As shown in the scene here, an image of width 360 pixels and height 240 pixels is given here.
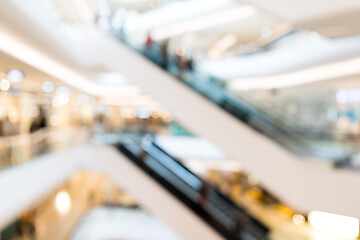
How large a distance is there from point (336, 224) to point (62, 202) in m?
12.3

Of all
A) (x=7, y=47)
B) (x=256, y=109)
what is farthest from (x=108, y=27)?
(x=256, y=109)

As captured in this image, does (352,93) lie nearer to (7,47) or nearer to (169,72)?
(169,72)

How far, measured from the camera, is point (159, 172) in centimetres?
800

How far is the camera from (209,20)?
33.5 feet

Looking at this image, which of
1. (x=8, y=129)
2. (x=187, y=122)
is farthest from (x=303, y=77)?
(x=8, y=129)

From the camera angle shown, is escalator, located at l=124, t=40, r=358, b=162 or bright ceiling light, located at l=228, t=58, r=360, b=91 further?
bright ceiling light, located at l=228, t=58, r=360, b=91

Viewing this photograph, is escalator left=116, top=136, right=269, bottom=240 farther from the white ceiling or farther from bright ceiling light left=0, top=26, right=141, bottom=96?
the white ceiling

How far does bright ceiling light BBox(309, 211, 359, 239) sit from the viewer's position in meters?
11.3

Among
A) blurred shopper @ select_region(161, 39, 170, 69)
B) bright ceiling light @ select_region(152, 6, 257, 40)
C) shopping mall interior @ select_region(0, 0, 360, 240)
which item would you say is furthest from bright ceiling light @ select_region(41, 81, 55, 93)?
bright ceiling light @ select_region(152, 6, 257, 40)

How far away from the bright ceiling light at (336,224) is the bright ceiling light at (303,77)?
570 centimetres

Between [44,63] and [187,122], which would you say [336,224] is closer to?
[187,122]

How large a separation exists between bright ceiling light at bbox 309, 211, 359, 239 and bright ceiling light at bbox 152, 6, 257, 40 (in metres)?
8.02

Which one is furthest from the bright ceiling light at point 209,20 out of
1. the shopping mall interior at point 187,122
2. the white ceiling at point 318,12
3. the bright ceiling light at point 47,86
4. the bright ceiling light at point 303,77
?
the white ceiling at point 318,12

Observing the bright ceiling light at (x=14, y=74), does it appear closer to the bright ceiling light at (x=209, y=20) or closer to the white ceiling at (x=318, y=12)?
the white ceiling at (x=318, y=12)
